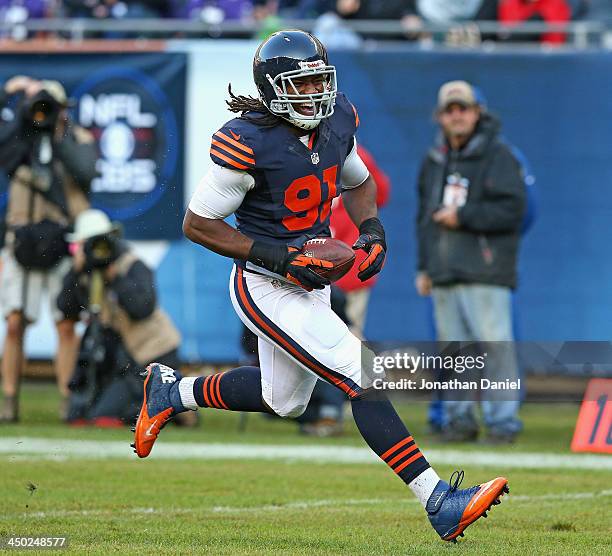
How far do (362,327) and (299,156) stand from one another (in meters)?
5.31

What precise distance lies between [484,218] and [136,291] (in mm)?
2384

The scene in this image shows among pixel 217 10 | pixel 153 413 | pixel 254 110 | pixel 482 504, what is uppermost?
pixel 254 110

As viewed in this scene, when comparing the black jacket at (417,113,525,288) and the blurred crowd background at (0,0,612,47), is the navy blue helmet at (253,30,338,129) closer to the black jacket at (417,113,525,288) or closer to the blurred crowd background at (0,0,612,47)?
the black jacket at (417,113,525,288)

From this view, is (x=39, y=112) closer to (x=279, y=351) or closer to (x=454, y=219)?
(x=454, y=219)

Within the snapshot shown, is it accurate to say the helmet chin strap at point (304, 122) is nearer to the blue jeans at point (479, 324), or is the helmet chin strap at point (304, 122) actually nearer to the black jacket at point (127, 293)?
the blue jeans at point (479, 324)

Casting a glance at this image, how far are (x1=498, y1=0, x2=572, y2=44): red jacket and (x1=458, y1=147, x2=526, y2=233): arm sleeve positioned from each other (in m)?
2.50

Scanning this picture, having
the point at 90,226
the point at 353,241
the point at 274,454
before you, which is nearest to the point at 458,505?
the point at 274,454

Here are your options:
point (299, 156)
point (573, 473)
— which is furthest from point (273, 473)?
point (299, 156)

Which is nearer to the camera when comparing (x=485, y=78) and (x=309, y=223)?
(x=309, y=223)

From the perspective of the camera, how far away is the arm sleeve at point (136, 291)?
31.3 ft

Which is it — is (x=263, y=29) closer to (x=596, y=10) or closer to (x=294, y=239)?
(x=596, y=10)

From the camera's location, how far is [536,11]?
1112cm

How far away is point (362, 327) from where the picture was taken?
34.6 feet

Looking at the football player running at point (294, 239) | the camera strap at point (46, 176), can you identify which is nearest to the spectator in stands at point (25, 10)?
the camera strap at point (46, 176)
